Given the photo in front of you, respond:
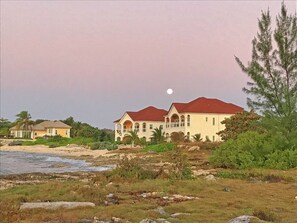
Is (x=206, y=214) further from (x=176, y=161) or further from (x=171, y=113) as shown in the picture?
(x=171, y=113)

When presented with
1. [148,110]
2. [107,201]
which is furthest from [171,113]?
[107,201]

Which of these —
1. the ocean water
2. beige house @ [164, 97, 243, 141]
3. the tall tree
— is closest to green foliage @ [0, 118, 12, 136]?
beige house @ [164, 97, 243, 141]

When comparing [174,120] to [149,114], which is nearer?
[174,120]

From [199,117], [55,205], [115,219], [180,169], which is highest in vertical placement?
[199,117]

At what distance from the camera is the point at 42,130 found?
10719 cm

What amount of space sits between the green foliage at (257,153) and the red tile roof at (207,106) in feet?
125

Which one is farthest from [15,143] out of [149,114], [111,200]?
[111,200]

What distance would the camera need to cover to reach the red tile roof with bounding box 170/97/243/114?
210 ft

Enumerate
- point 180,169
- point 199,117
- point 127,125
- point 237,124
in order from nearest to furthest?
point 180,169
point 237,124
point 199,117
point 127,125

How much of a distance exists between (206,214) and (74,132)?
92.5 m

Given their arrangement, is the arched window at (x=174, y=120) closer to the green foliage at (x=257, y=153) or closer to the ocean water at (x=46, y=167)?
the ocean water at (x=46, y=167)

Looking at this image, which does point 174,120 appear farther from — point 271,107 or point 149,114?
point 271,107

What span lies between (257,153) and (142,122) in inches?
1848

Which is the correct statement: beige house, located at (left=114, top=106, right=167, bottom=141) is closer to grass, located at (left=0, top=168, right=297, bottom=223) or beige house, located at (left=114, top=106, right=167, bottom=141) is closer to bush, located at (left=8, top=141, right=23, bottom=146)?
bush, located at (left=8, top=141, right=23, bottom=146)
